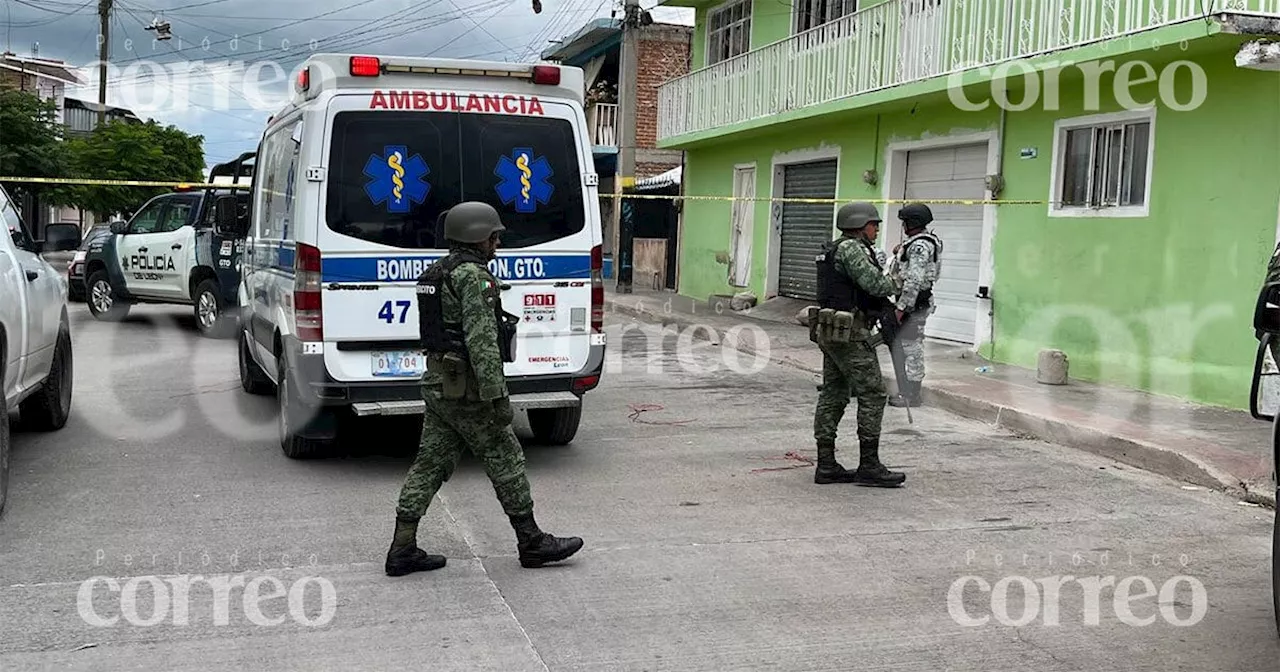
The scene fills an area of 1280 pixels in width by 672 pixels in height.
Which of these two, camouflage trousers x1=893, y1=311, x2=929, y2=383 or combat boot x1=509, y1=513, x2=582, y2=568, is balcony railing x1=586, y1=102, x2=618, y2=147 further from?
combat boot x1=509, y1=513, x2=582, y2=568

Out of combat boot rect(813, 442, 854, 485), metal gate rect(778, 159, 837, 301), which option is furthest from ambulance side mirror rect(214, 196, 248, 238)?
metal gate rect(778, 159, 837, 301)

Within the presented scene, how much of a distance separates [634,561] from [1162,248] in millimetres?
7111

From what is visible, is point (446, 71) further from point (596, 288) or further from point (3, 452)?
point (3, 452)

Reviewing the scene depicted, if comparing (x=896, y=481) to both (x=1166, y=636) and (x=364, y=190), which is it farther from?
(x=364, y=190)

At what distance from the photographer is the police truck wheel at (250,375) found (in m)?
9.64

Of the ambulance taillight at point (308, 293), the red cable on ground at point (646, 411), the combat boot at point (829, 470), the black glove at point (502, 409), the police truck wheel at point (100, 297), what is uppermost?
the ambulance taillight at point (308, 293)

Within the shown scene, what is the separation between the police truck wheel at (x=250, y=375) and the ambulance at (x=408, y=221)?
2.44 metres

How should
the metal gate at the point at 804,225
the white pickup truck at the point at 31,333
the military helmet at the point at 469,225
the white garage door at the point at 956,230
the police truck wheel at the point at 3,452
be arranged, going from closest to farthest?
the military helmet at the point at 469,225 < the police truck wheel at the point at 3,452 < the white pickup truck at the point at 31,333 < the white garage door at the point at 956,230 < the metal gate at the point at 804,225

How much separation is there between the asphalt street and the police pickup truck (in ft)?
17.6

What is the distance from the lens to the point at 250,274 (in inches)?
343

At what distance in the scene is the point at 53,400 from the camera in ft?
26.1

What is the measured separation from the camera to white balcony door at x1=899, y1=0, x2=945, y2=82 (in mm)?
12875

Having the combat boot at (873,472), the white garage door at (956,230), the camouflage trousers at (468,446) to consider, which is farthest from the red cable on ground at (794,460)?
the white garage door at (956,230)

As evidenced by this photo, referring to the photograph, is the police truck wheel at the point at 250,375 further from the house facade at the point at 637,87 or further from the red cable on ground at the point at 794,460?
the house facade at the point at 637,87
